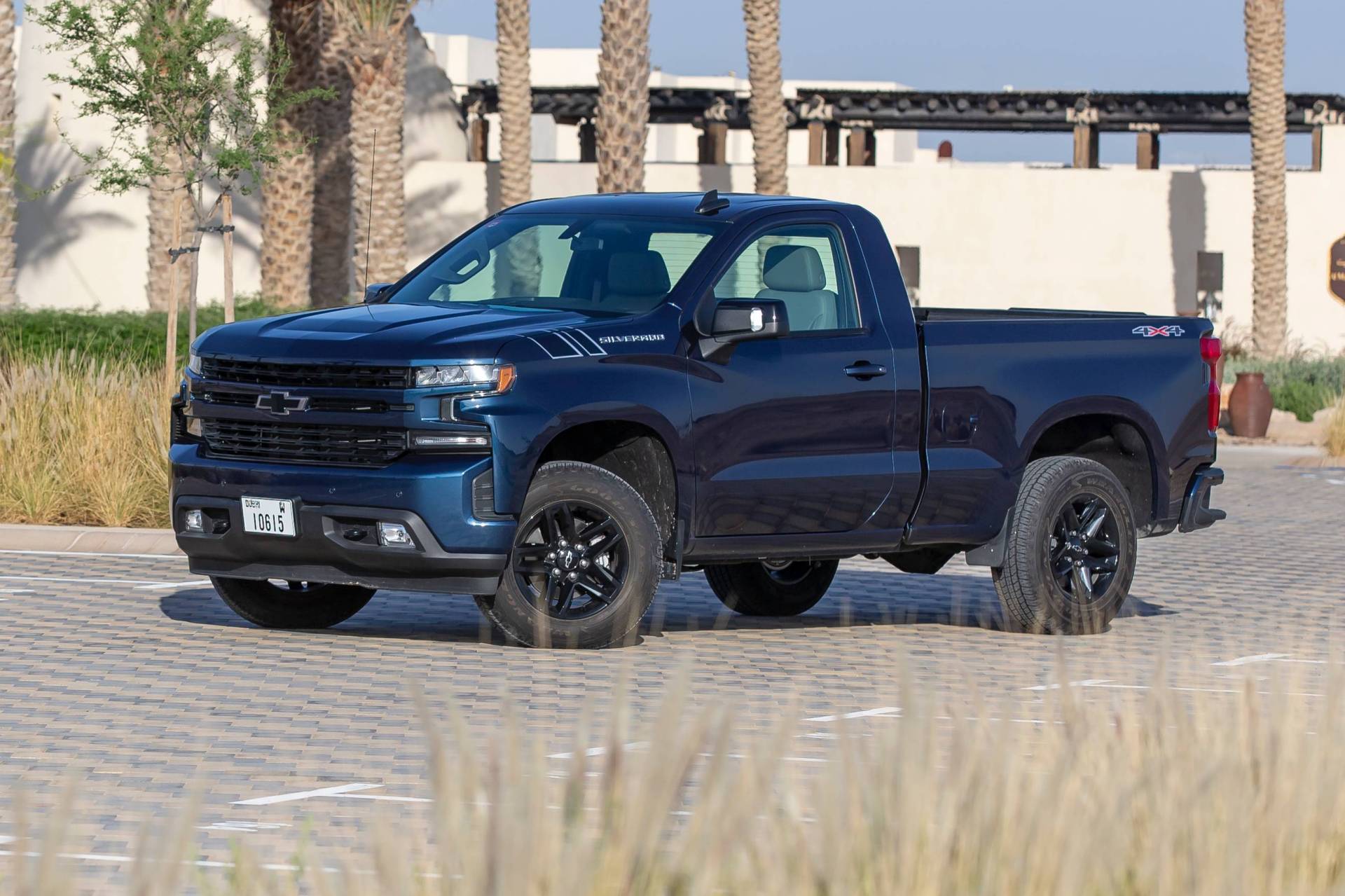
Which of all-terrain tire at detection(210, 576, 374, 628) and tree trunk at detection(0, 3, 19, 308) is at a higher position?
tree trunk at detection(0, 3, 19, 308)

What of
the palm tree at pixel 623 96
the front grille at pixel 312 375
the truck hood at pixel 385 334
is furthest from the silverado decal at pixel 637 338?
the palm tree at pixel 623 96

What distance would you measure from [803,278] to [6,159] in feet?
67.3

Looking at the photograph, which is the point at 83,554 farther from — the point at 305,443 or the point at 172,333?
the point at 305,443

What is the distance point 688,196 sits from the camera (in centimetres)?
1309

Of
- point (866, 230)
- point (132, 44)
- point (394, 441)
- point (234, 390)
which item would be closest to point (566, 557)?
point (394, 441)

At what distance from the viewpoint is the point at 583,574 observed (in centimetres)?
1163

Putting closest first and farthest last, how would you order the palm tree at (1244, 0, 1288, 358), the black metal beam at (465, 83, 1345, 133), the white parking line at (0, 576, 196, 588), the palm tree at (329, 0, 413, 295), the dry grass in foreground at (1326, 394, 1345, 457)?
the white parking line at (0, 576, 196, 588)
the dry grass in foreground at (1326, 394, 1345, 457)
the palm tree at (329, 0, 413, 295)
the palm tree at (1244, 0, 1288, 358)
the black metal beam at (465, 83, 1345, 133)

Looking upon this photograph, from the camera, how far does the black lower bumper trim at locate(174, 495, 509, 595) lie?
1120 centimetres

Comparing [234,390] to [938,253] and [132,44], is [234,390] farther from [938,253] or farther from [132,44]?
[938,253]

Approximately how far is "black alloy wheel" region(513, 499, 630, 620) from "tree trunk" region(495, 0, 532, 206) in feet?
95.0

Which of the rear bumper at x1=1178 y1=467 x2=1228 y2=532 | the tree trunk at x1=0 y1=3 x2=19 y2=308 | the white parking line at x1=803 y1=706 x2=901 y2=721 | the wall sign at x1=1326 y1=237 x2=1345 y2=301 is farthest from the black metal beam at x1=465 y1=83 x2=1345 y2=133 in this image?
the white parking line at x1=803 y1=706 x2=901 y2=721

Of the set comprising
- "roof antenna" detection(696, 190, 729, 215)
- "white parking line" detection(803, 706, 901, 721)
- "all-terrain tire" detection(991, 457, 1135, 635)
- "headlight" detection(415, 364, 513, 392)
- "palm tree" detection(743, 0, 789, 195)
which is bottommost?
"white parking line" detection(803, 706, 901, 721)

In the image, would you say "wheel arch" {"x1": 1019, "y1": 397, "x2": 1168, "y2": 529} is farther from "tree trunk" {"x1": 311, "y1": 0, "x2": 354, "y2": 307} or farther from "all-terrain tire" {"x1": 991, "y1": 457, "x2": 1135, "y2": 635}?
"tree trunk" {"x1": 311, "y1": 0, "x2": 354, "y2": 307}

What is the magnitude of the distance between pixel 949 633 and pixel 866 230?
2191 millimetres
